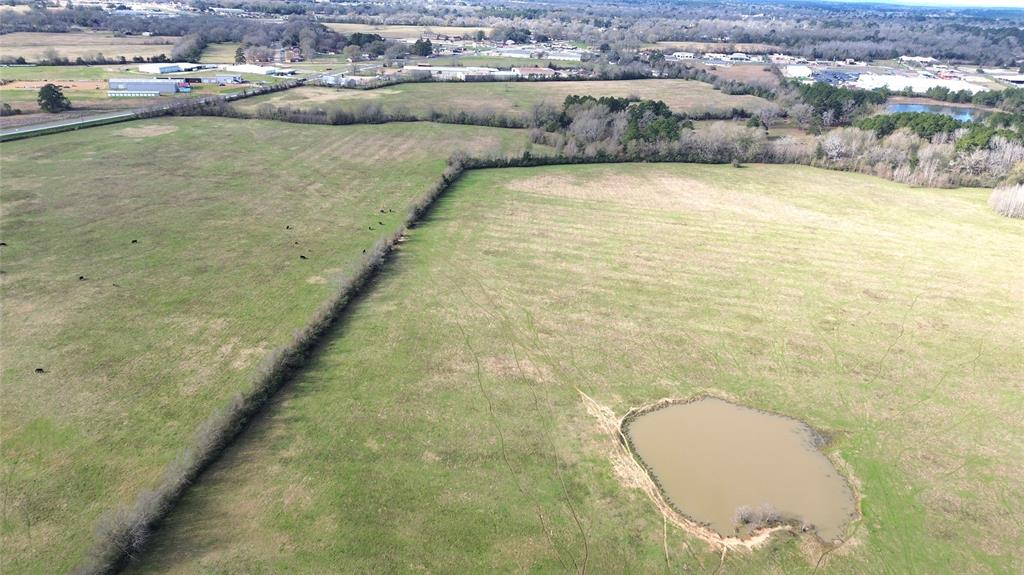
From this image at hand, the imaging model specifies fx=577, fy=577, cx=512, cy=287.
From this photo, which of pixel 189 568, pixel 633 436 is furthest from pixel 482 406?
pixel 189 568

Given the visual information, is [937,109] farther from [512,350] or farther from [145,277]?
[145,277]

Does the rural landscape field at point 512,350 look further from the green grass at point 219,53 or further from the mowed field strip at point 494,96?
the green grass at point 219,53

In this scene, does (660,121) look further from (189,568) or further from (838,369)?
(189,568)

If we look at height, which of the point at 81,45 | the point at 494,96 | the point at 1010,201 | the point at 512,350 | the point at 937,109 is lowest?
the point at 512,350

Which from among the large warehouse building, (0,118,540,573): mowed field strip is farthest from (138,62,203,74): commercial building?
(0,118,540,573): mowed field strip

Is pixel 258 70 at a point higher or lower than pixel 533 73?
lower

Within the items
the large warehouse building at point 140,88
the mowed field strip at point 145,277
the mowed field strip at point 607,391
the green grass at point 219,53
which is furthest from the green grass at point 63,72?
the mowed field strip at point 607,391

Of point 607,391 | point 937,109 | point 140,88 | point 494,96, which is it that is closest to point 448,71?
point 494,96

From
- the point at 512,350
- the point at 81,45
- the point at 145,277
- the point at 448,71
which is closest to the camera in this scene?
the point at 512,350
